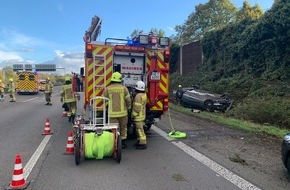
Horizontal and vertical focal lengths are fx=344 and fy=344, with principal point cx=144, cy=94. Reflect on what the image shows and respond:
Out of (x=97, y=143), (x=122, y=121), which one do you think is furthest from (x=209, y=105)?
(x=97, y=143)

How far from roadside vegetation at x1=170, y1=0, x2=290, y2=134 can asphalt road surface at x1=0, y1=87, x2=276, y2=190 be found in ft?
12.7

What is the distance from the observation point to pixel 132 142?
8820 mm

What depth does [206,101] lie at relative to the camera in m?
17.3

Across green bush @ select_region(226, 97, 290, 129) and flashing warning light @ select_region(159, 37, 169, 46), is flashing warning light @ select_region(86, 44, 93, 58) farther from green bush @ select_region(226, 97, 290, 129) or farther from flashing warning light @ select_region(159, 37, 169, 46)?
green bush @ select_region(226, 97, 290, 129)

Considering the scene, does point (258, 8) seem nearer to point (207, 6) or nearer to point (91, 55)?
point (207, 6)

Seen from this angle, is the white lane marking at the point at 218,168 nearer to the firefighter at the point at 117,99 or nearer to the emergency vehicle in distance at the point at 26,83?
the firefighter at the point at 117,99

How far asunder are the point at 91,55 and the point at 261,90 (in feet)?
36.5

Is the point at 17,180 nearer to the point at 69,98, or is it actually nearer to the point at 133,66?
the point at 133,66

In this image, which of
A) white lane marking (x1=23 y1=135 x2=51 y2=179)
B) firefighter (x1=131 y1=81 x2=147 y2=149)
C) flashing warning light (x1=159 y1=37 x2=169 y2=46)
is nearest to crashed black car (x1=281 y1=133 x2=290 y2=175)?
firefighter (x1=131 y1=81 x2=147 y2=149)

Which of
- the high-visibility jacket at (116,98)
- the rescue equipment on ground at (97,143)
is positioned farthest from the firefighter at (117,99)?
the rescue equipment on ground at (97,143)

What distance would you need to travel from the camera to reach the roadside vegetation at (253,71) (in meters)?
13.5

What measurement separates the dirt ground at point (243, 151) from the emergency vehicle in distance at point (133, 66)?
1.46 metres

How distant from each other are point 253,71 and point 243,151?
1365 centimetres

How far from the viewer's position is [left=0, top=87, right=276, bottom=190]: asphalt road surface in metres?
5.36
